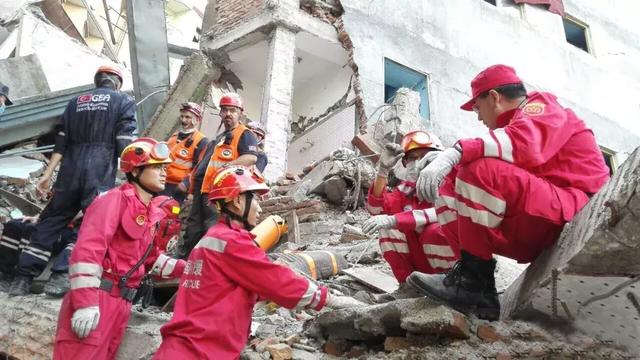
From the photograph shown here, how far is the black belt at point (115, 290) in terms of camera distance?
2840mm

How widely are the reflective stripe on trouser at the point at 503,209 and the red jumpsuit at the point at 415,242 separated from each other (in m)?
0.62

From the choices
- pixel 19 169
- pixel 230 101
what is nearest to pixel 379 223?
pixel 230 101

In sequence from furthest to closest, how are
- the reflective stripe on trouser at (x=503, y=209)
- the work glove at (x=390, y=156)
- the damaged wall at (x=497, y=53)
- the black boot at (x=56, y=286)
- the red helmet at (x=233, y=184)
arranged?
the damaged wall at (x=497, y=53), the work glove at (x=390, y=156), the black boot at (x=56, y=286), the red helmet at (x=233, y=184), the reflective stripe on trouser at (x=503, y=209)

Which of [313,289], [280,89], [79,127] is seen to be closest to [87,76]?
[280,89]

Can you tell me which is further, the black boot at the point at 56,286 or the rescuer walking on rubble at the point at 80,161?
the rescuer walking on rubble at the point at 80,161

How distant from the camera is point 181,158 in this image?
5500 mm

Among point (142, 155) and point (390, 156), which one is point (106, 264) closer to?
point (142, 155)

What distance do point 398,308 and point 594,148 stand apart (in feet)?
3.97

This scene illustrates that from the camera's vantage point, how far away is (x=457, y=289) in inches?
96.5

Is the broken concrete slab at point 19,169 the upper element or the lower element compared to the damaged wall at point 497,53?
lower

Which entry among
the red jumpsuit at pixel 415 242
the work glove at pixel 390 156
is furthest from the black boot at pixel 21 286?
the work glove at pixel 390 156

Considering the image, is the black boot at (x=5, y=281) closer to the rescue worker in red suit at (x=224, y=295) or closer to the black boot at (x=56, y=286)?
the black boot at (x=56, y=286)

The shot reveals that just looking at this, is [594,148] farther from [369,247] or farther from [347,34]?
[347,34]

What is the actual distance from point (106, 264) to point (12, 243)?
1904mm
